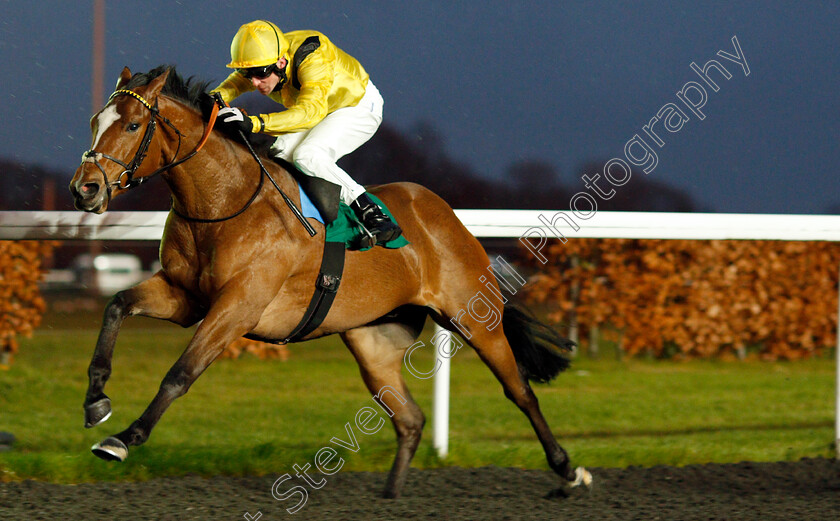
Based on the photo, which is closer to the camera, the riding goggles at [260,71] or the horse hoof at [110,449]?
the horse hoof at [110,449]

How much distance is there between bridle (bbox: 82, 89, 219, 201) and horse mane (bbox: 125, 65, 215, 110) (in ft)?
0.31

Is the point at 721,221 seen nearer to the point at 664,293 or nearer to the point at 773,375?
the point at 664,293

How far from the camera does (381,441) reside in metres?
4.45

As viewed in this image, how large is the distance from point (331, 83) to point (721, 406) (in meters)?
3.55

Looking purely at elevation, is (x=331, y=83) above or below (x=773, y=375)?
above

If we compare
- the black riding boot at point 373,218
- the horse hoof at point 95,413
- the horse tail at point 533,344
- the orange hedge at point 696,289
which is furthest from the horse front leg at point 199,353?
the orange hedge at point 696,289

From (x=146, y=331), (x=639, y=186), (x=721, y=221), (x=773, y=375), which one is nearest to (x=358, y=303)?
(x=721, y=221)

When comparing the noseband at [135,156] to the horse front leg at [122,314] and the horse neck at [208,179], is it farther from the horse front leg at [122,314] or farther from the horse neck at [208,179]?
the horse front leg at [122,314]

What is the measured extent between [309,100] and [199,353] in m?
0.97

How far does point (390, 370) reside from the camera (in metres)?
3.70

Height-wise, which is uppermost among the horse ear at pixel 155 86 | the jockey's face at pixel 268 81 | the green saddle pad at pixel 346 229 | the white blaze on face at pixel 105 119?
the jockey's face at pixel 268 81

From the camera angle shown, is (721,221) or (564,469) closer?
(564,469)

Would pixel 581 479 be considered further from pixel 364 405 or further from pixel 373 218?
pixel 364 405

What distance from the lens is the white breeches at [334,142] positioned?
3.14m
